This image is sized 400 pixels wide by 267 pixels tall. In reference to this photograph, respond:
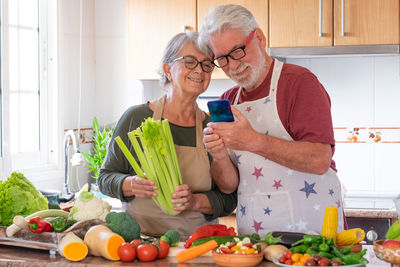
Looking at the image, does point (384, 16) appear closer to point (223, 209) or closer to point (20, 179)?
point (223, 209)

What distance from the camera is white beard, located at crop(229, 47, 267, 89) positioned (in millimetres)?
2113

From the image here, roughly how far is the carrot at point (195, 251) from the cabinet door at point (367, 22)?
2178mm

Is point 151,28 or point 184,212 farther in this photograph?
point 151,28

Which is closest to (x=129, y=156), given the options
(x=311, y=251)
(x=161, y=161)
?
(x=161, y=161)

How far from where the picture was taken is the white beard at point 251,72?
211 centimetres

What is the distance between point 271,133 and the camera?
7.07ft

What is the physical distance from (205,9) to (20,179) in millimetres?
2067

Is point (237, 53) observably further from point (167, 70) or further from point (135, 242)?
point (135, 242)

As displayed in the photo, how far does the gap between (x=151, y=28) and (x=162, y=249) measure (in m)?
2.47

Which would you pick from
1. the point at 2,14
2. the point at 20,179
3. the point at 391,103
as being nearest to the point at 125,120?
the point at 20,179

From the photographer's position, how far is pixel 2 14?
3258mm

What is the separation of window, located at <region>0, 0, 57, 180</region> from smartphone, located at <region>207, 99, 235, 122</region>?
1.78m

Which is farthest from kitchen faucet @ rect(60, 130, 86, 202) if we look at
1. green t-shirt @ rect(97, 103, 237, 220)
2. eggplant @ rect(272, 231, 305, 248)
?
eggplant @ rect(272, 231, 305, 248)

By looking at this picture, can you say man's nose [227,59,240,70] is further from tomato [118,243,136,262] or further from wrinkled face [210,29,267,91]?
tomato [118,243,136,262]
